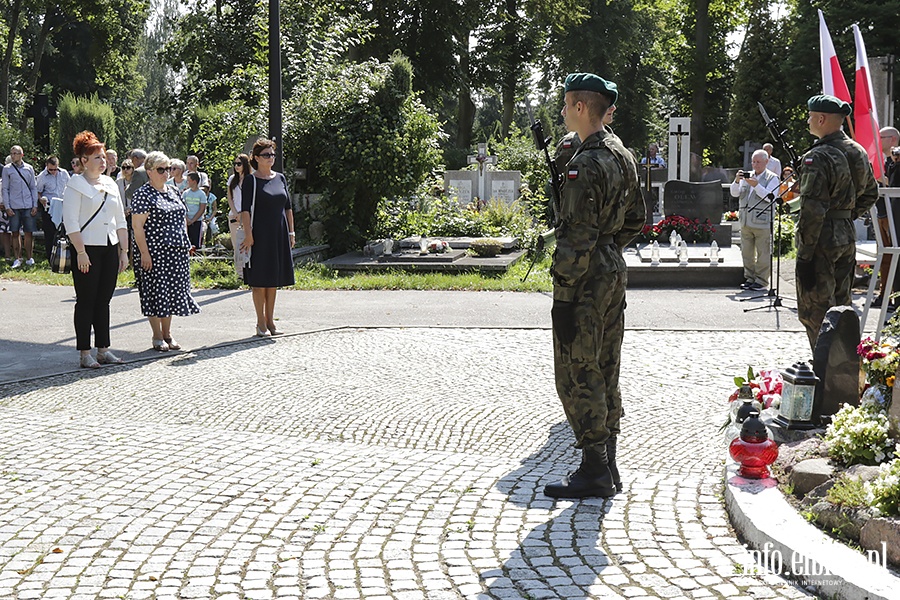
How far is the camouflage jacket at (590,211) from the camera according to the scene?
4738 mm

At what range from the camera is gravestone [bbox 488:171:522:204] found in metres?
23.9

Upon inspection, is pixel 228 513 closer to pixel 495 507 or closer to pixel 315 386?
pixel 495 507

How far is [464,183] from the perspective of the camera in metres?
25.1

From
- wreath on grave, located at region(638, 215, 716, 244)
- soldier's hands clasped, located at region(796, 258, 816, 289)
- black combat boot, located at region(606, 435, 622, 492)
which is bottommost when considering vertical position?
black combat boot, located at region(606, 435, 622, 492)

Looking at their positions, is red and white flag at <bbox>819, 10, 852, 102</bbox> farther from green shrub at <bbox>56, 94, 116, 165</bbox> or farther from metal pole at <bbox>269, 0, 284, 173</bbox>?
green shrub at <bbox>56, 94, 116, 165</bbox>

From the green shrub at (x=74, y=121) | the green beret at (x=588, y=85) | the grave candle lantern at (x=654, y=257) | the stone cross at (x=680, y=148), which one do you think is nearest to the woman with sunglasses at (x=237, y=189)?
the grave candle lantern at (x=654, y=257)

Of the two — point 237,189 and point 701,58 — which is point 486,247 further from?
point 701,58

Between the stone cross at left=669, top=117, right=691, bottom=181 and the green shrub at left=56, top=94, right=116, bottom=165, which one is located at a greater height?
the green shrub at left=56, top=94, right=116, bottom=165

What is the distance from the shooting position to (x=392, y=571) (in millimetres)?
4129

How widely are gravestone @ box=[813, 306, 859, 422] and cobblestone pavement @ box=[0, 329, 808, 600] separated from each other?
0.69 meters

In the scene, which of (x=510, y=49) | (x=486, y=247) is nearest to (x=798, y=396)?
(x=486, y=247)

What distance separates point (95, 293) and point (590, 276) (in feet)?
18.1

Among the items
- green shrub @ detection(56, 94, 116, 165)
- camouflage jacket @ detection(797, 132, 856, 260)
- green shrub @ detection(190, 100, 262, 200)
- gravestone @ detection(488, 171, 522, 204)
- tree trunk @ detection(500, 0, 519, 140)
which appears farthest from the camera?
tree trunk @ detection(500, 0, 519, 140)

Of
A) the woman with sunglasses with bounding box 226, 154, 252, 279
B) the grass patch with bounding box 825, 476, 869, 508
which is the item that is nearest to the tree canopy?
the woman with sunglasses with bounding box 226, 154, 252, 279
